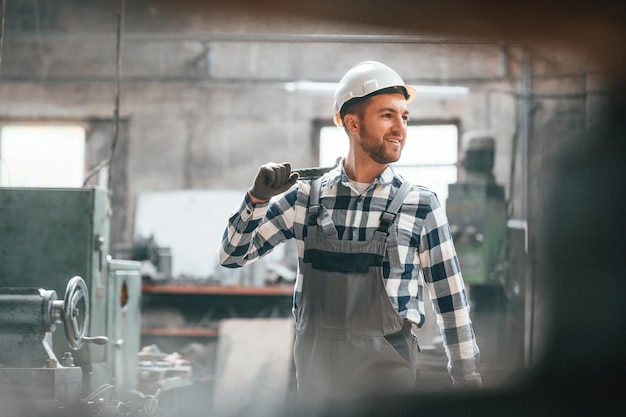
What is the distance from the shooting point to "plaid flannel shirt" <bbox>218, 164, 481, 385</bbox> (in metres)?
2.18

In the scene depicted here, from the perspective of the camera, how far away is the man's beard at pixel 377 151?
7.46 ft

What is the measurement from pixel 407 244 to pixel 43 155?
574 centimetres

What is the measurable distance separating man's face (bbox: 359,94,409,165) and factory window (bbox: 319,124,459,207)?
448 cm

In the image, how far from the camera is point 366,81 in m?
2.31

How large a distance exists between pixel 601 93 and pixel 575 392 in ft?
2.12

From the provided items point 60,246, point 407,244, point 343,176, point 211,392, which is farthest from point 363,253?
point 211,392

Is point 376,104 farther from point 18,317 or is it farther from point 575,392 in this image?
point 18,317

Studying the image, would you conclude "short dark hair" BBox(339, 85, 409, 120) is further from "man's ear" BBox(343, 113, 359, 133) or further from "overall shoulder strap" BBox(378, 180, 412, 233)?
"overall shoulder strap" BBox(378, 180, 412, 233)

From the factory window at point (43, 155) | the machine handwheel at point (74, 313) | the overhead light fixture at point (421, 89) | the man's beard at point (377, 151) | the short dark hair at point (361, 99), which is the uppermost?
the overhead light fixture at point (421, 89)

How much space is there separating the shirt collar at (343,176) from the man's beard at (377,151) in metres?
0.04

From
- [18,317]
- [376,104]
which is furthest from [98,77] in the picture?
[376,104]

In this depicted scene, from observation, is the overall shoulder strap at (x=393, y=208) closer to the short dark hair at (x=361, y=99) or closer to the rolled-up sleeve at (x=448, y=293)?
the rolled-up sleeve at (x=448, y=293)

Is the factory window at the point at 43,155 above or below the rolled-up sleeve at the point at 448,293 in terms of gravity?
above

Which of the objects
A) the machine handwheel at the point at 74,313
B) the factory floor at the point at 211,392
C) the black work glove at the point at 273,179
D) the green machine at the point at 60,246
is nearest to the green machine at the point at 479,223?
the factory floor at the point at 211,392
